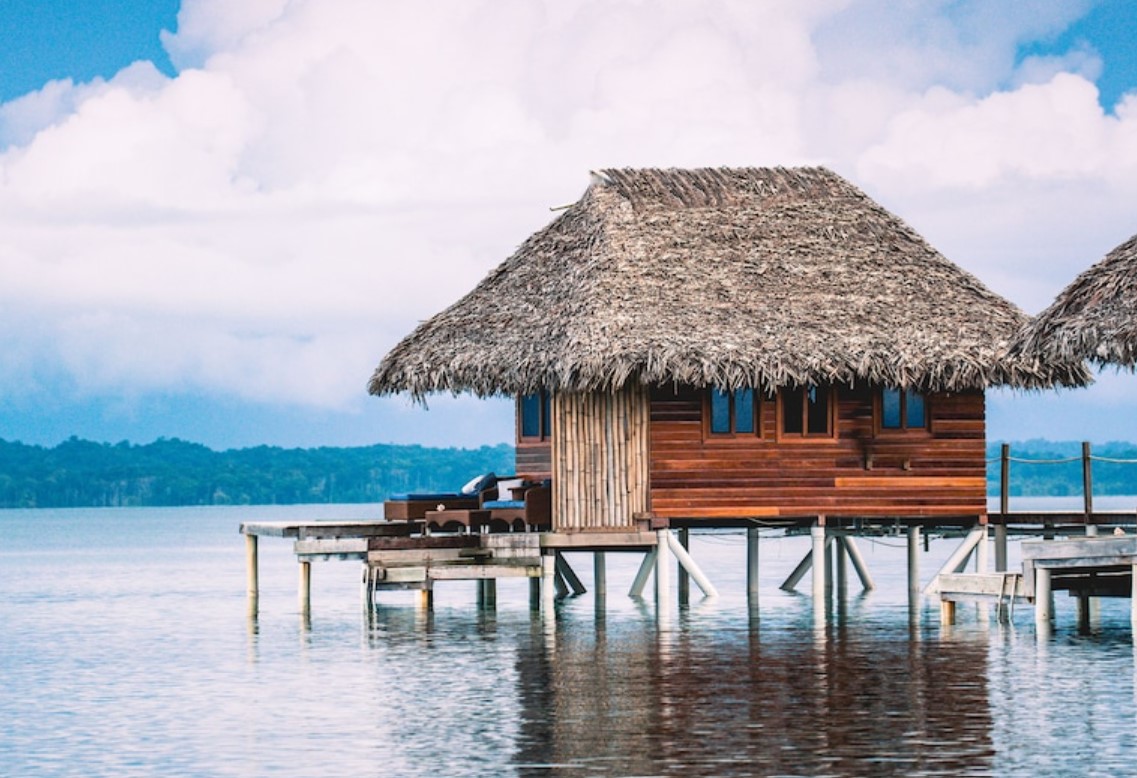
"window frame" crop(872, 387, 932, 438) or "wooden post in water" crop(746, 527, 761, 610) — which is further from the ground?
"window frame" crop(872, 387, 932, 438)

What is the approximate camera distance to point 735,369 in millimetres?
29859

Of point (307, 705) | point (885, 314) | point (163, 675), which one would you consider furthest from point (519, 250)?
point (307, 705)

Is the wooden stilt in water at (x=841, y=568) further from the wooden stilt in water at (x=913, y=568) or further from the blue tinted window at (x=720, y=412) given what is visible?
the blue tinted window at (x=720, y=412)

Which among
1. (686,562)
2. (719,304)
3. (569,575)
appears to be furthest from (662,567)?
(569,575)

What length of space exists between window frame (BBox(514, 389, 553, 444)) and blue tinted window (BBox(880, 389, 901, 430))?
4946 mm

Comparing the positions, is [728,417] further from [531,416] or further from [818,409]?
[531,416]

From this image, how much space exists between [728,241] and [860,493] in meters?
4.43

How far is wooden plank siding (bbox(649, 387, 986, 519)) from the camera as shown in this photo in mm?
30953

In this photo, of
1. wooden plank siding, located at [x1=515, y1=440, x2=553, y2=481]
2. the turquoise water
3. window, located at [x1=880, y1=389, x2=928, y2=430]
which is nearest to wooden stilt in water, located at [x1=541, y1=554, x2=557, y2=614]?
the turquoise water

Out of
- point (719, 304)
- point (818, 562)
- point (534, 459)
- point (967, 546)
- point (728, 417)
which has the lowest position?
point (818, 562)

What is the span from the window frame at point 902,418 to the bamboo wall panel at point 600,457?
3.51 m

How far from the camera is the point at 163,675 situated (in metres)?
25.5

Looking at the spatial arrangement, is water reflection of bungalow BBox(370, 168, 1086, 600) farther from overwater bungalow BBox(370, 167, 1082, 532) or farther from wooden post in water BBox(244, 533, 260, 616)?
wooden post in water BBox(244, 533, 260, 616)

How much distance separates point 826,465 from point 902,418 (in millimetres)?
1455
